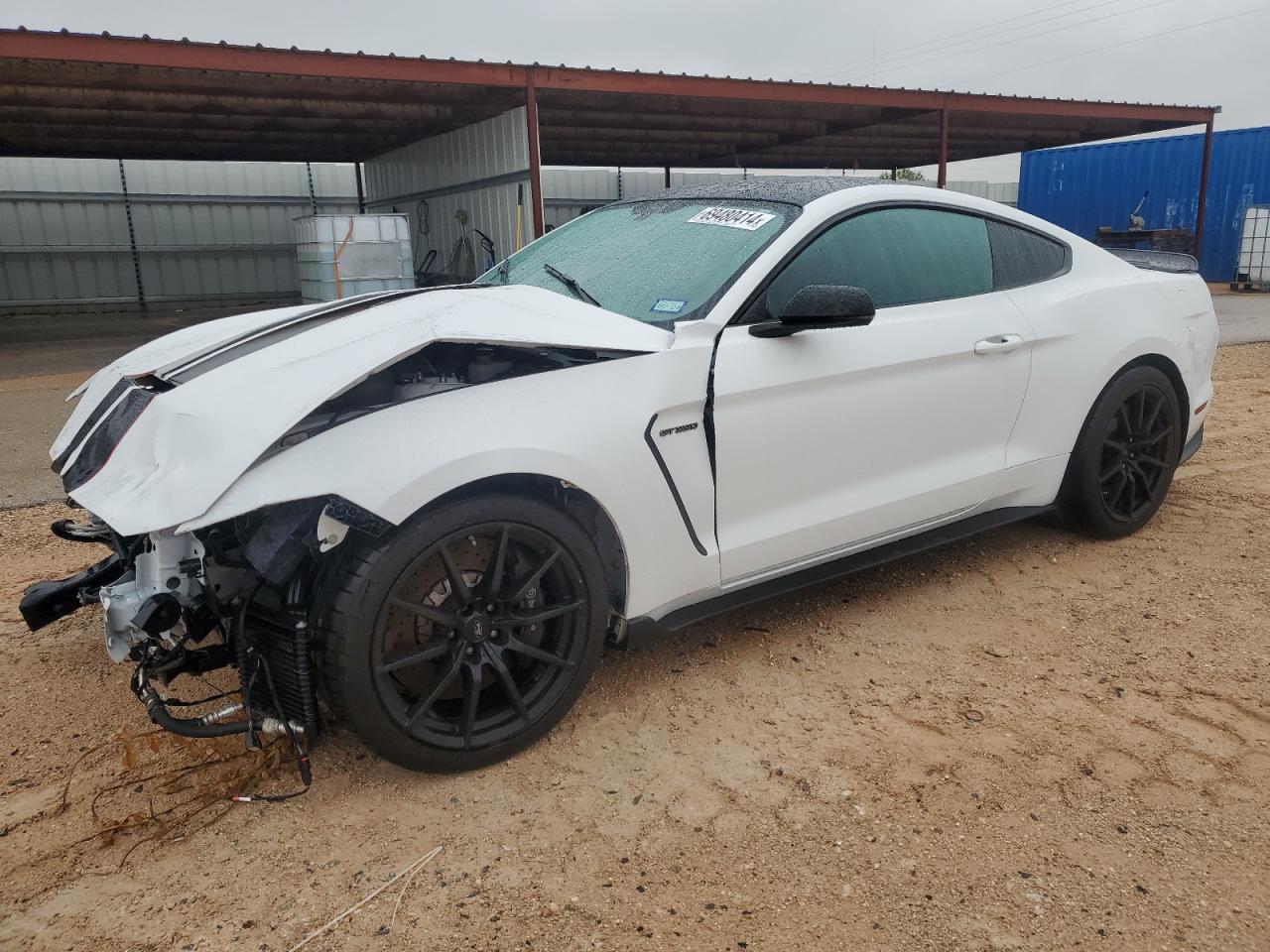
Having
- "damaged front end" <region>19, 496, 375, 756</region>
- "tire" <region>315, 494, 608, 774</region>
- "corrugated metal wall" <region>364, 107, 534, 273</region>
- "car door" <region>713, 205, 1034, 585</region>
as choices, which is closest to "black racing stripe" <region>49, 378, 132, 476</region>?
"damaged front end" <region>19, 496, 375, 756</region>

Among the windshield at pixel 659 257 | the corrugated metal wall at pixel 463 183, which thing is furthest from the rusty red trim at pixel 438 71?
the windshield at pixel 659 257

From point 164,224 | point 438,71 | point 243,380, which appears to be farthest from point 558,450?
point 164,224

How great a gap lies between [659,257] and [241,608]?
1.77 metres

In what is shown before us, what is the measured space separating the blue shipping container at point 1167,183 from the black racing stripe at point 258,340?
22950 millimetres

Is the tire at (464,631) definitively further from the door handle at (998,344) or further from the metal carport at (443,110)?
the metal carport at (443,110)

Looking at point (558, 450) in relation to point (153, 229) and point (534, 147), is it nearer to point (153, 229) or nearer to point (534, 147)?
point (534, 147)

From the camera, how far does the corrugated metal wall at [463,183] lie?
1291 centimetres

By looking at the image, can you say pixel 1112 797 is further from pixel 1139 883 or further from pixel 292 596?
pixel 292 596

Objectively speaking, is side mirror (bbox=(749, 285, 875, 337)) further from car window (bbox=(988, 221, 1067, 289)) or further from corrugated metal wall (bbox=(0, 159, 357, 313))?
corrugated metal wall (bbox=(0, 159, 357, 313))

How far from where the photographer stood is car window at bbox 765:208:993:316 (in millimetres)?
3037

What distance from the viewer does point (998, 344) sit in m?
3.39

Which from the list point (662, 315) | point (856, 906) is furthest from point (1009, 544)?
point (856, 906)

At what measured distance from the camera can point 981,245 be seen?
3.56 metres

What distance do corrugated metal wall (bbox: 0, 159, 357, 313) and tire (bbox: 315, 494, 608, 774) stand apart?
22.6 m
